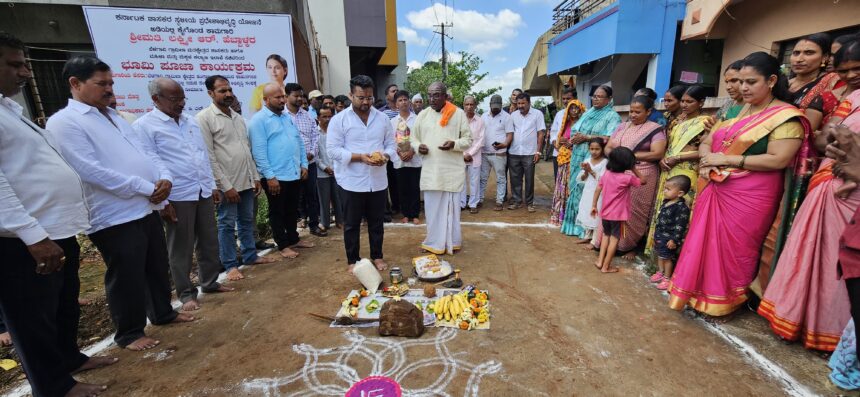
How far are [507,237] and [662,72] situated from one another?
6629 mm

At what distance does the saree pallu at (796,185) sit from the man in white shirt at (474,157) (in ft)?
13.4

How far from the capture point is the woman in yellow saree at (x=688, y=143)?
3594 mm

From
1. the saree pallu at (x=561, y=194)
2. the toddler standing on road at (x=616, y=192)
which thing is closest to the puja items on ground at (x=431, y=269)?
the toddler standing on road at (x=616, y=192)

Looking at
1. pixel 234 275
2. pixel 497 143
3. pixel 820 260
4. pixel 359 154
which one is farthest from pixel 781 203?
pixel 234 275

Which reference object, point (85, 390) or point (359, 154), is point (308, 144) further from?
point (85, 390)

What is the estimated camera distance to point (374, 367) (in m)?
2.54

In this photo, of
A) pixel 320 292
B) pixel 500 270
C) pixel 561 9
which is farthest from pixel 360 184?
pixel 561 9

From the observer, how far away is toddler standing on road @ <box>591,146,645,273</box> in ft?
12.8

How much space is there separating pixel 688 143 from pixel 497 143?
3313mm

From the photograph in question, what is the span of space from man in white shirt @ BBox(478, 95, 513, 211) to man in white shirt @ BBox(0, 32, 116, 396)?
18.2 ft

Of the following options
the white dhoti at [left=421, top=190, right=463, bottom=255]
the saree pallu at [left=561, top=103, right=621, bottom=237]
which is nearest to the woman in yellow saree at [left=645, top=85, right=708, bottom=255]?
the saree pallu at [left=561, top=103, right=621, bottom=237]

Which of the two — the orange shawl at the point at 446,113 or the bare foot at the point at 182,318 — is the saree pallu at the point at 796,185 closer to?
the orange shawl at the point at 446,113

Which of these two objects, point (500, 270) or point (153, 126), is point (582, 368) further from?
point (153, 126)

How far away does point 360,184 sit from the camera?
12.8 ft
